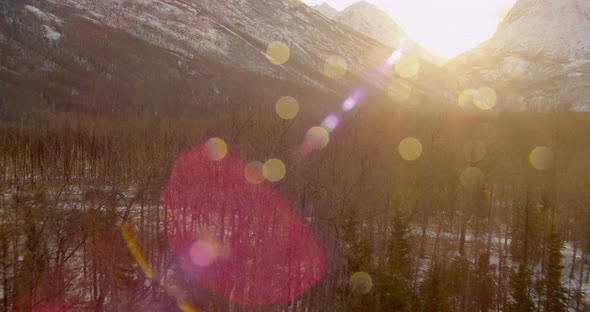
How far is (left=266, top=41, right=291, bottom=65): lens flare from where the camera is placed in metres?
164

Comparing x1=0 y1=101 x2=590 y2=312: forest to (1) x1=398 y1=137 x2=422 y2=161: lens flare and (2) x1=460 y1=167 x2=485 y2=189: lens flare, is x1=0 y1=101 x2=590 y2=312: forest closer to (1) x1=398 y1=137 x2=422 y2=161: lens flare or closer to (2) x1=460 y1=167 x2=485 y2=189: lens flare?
(2) x1=460 y1=167 x2=485 y2=189: lens flare

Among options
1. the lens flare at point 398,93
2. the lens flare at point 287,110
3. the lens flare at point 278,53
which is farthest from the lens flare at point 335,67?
the lens flare at point 287,110

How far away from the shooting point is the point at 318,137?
42281 mm

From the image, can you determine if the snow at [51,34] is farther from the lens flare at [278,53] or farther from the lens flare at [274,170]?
the lens flare at [274,170]

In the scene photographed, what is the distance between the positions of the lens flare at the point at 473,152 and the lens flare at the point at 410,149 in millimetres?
4816

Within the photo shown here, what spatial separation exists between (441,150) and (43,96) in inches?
3839

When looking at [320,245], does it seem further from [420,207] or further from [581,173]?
[581,173]

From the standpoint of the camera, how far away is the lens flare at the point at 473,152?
3883cm

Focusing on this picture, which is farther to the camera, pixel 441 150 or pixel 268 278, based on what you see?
pixel 441 150

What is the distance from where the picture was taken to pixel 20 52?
112m

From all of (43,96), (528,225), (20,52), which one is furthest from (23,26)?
(528,225)

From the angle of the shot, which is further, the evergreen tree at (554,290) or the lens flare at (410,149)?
the lens flare at (410,149)

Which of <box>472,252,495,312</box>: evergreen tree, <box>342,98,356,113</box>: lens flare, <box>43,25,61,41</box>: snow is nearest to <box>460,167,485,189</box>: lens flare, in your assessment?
<box>472,252,495,312</box>: evergreen tree

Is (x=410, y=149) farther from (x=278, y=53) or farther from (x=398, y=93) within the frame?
(x=398, y=93)
